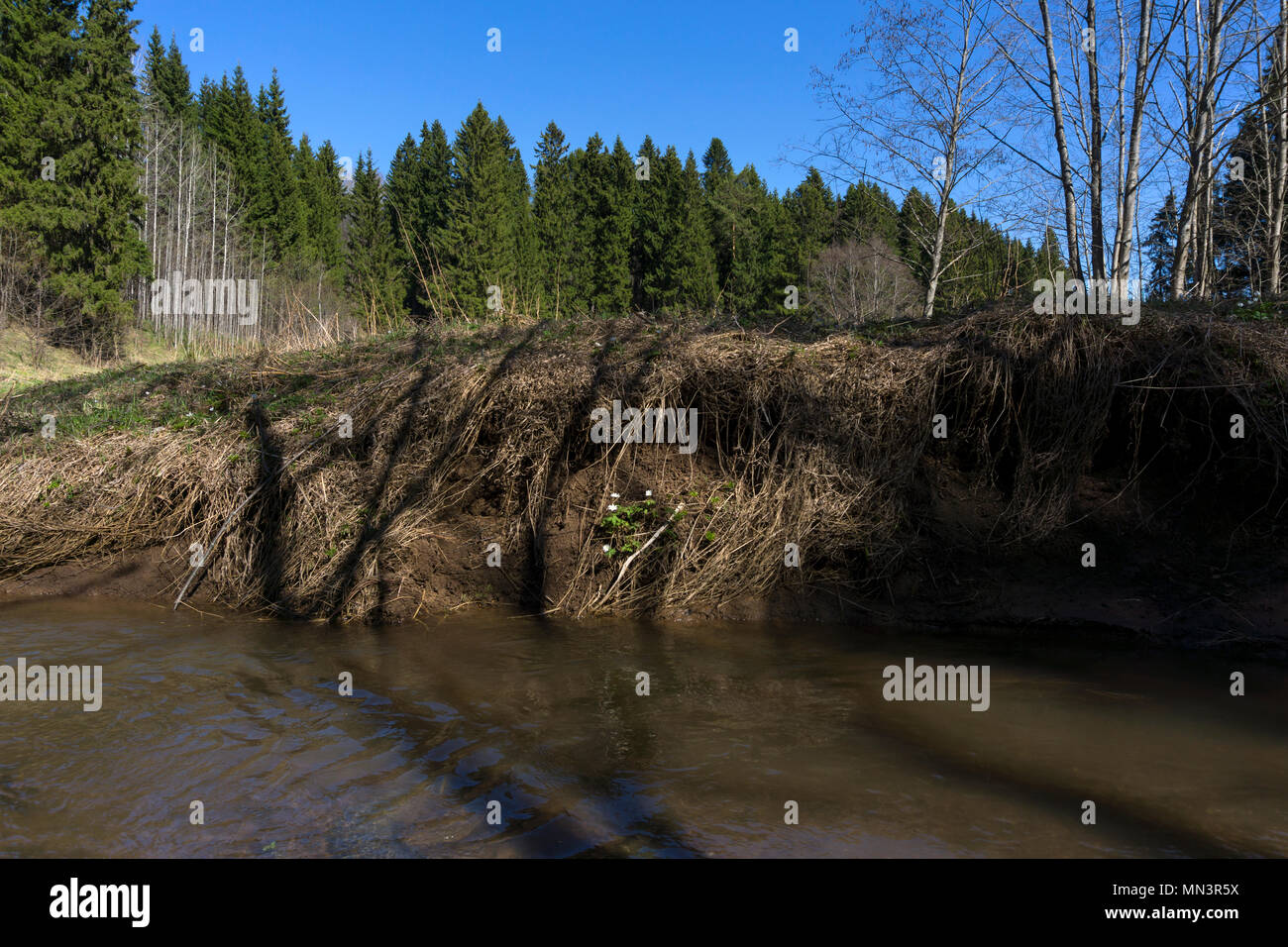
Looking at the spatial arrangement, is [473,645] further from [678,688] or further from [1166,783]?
[1166,783]

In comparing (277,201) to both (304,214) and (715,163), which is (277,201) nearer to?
(304,214)

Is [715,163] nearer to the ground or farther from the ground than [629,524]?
farther from the ground

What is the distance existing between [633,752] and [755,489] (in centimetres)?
327

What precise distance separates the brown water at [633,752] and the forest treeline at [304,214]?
65.5ft

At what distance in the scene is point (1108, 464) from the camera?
6.61 m

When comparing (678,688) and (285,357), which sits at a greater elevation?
(285,357)

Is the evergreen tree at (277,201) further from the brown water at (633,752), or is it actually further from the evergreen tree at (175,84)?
the brown water at (633,752)

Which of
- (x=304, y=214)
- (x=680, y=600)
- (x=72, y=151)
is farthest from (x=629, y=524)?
(x=304, y=214)

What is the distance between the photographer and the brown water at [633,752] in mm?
3182

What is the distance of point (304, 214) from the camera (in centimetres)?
4156

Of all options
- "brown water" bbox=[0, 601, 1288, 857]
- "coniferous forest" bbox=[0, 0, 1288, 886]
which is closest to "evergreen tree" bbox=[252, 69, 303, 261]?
"coniferous forest" bbox=[0, 0, 1288, 886]

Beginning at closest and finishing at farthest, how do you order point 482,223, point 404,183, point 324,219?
1. point 482,223
2. point 324,219
3. point 404,183

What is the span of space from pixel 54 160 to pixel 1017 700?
94.6 ft
